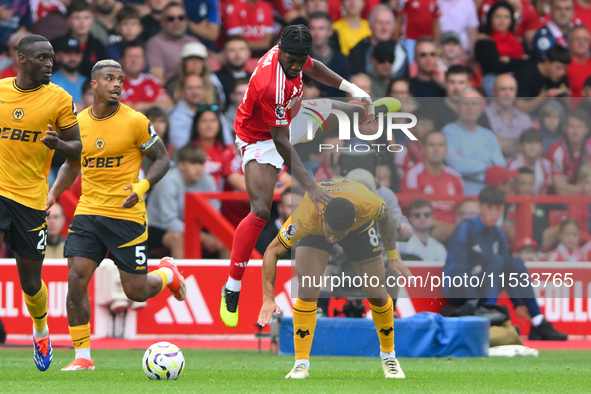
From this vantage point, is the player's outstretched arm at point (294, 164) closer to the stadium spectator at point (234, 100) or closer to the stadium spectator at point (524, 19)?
the stadium spectator at point (234, 100)

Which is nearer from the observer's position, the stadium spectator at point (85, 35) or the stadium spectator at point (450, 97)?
the stadium spectator at point (450, 97)

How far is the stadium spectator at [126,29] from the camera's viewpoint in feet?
40.9

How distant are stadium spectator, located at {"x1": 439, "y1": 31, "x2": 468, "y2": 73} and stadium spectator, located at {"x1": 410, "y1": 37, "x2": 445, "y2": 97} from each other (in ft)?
1.98

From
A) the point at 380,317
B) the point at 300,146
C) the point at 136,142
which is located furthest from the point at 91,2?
the point at 380,317

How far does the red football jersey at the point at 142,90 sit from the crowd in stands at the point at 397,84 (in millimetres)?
17

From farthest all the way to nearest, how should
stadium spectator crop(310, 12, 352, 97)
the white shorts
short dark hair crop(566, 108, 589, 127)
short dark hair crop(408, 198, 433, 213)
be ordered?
stadium spectator crop(310, 12, 352, 97), short dark hair crop(566, 108, 589, 127), short dark hair crop(408, 198, 433, 213), the white shorts

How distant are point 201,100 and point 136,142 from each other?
13.7ft

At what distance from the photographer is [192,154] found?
37.4 ft

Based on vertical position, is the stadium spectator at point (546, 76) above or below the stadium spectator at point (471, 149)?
above

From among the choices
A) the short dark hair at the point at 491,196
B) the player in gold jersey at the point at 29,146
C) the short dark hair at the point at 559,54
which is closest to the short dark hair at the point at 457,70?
Answer: the short dark hair at the point at 559,54

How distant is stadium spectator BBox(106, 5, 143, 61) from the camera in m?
12.5

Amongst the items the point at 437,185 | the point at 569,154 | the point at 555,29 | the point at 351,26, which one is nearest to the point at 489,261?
the point at 437,185

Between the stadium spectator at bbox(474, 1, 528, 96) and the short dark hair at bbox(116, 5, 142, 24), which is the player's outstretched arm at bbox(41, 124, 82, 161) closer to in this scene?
the short dark hair at bbox(116, 5, 142, 24)

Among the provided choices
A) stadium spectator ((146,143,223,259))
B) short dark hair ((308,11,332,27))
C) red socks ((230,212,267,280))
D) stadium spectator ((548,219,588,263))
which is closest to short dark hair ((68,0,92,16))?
stadium spectator ((146,143,223,259))
